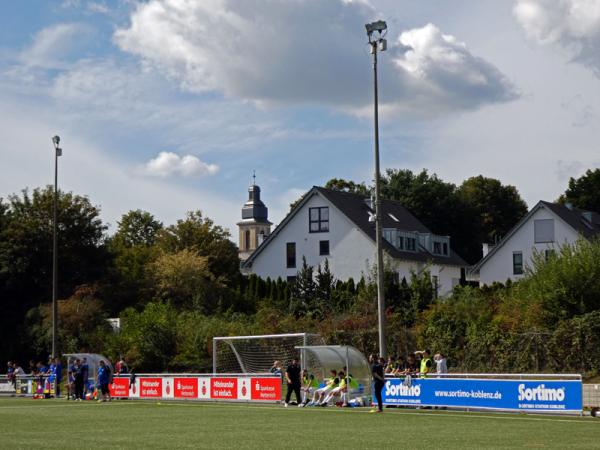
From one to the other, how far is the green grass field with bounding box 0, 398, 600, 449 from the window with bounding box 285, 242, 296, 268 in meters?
45.9

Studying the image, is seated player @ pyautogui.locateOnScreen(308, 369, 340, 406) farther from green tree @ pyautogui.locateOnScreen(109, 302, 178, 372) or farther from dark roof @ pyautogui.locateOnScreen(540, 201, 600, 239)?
dark roof @ pyautogui.locateOnScreen(540, 201, 600, 239)

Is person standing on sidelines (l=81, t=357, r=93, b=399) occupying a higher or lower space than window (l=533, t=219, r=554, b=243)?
lower

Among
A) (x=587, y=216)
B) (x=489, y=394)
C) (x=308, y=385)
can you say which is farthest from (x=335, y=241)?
(x=489, y=394)

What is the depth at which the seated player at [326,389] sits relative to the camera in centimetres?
3331

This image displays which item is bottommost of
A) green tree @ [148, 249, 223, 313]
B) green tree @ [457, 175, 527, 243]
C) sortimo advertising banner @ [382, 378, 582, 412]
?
sortimo advertising banner @ [382, 378, 582, 412]

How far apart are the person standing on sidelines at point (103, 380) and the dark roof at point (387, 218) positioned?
3523 centimetres

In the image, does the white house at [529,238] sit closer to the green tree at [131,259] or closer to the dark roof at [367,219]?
the dark roof at [367,219]

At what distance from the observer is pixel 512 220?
10012 centimetres

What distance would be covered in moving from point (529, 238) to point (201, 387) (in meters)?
42.6

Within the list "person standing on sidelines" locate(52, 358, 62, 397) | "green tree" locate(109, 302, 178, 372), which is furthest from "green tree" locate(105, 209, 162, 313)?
"person standing on sidelines" locate(52, 358, 62, 397)

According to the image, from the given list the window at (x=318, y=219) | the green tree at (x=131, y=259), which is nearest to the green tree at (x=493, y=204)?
the window at (x=318, y=219)

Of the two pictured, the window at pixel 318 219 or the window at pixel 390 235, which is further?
the window at pixel 390 235

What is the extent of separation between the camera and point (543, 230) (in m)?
74.9

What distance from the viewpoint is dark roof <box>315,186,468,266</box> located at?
75.9m
